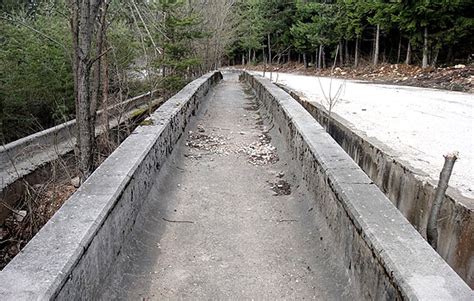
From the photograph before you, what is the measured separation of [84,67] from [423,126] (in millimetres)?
5872

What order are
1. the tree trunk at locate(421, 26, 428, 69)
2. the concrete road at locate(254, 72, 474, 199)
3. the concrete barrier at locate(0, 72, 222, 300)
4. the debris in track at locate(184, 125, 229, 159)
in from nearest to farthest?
the concrete barrier at locate(0, 72, 222, 300) < the concrete road at locate(254, 72, 474, 199) < the debris in track at locate(184, 125, 229, 159) < the tree trunk at locate(421, 26, 428, 69)

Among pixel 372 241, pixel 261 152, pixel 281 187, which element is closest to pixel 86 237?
pixel 372 241

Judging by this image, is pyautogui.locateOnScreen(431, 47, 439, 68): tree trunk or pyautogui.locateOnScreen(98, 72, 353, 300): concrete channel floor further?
pyautogui.locateOnScreen(431, 47, 439, 68): tree trunk

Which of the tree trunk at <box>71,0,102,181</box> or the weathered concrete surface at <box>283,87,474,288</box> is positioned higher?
the tree trunk at <box>71,0,102,181</box>

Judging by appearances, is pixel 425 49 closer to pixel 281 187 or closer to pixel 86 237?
pixel 281 187

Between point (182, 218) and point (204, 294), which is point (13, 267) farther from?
point (182, 218)

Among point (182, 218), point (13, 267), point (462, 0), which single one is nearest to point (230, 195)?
point (182, 218)

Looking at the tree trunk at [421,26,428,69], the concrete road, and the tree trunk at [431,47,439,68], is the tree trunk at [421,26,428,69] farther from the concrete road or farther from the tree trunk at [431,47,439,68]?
the concrete road

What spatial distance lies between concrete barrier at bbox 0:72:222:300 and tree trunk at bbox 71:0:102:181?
3.94ft

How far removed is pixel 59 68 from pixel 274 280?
11.1 metres

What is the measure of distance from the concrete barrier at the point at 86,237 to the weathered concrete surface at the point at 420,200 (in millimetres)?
2779

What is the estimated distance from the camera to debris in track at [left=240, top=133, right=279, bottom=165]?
6.18 metres

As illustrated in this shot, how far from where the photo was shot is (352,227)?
2.74 m

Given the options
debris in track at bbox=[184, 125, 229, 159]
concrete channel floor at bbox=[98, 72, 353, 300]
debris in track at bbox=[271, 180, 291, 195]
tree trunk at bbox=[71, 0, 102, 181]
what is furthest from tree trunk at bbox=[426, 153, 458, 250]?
tree trunk at bbox=[71, 0, 102, 181]
